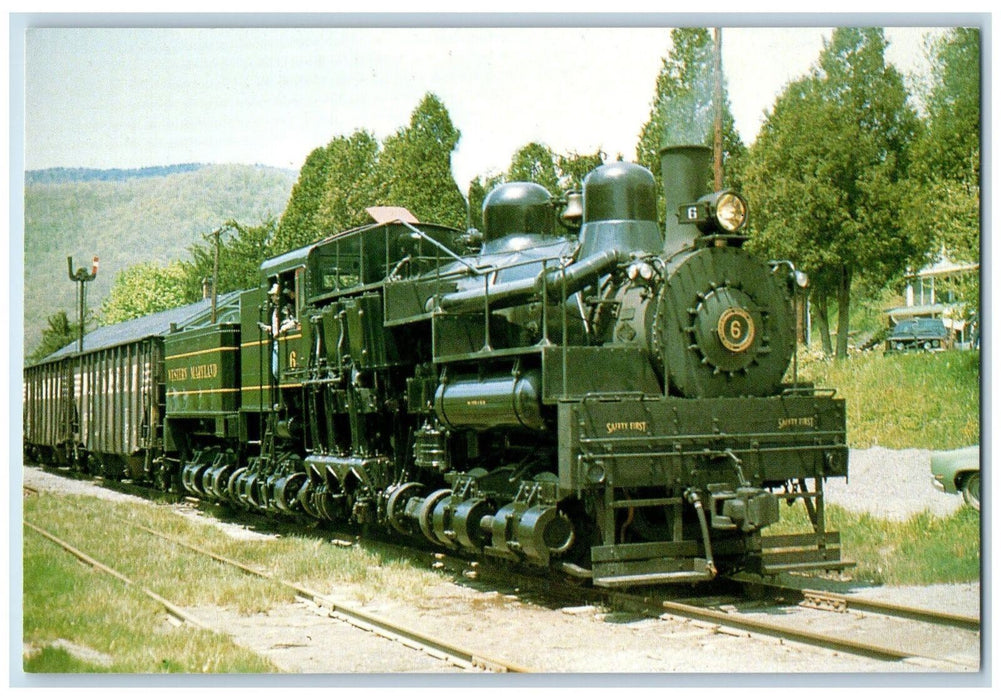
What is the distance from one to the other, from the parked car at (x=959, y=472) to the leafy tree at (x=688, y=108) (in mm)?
3508

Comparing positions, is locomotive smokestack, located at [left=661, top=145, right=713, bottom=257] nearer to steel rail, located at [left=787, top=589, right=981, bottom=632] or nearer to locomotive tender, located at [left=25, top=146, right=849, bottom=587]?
locomotive tender, located at [left=25, top=146, right=849, bottom=587]

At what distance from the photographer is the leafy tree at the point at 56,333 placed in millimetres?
9661

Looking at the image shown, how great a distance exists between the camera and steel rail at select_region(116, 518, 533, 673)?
7.32 meters

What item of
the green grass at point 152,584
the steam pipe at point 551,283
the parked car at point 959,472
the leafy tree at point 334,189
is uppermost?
the leafy tree at point 334,189

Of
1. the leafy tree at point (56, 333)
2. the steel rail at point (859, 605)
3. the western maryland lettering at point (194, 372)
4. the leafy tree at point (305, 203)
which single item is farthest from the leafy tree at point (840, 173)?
the western maryland lettering at point (194, 372)

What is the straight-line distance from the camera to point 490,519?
31.5 ft

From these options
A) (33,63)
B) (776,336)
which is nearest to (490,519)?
(776,336)

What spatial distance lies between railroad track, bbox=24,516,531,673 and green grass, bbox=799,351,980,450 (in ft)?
13.8

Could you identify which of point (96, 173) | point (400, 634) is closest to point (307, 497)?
point (400, 634)

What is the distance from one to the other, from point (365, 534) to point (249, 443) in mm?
3125

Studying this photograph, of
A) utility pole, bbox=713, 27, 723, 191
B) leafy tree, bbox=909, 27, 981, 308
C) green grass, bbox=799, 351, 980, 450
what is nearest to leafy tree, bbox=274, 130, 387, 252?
utility pole, bbox=713, 27, 723, 191

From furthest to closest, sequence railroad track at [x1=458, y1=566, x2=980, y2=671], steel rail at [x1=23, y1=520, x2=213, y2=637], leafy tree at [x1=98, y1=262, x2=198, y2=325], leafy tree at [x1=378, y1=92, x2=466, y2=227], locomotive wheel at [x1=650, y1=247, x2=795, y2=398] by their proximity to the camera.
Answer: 1. leafy tree at [x1=98, y1=262, x2=198, y2=325]
2. leafy tree at [x1=378, y1=92, x2=466, y2=227]
3. locomotive wheel at [x1=650, y1=247, x2=795, y2=398]
4. steel rail at [x1=23, y1=520, x2=213, y2=637]
5. railroad track at [x1=458, y1=566, x2=980, y2=671]

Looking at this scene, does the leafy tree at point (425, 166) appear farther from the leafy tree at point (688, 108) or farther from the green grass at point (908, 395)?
the green grass at point (908, 395)

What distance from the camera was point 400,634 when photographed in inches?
332
